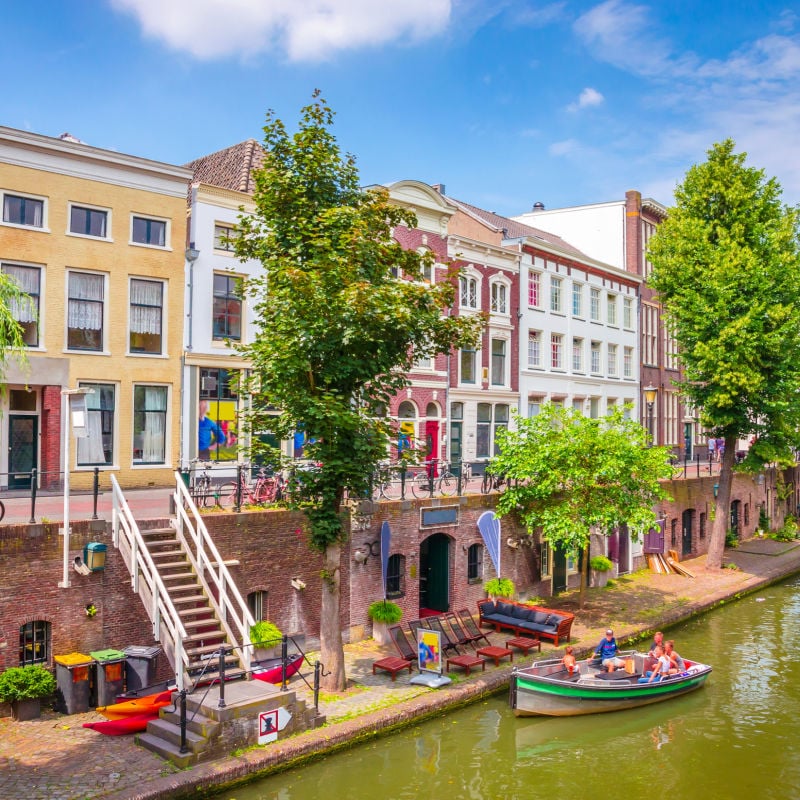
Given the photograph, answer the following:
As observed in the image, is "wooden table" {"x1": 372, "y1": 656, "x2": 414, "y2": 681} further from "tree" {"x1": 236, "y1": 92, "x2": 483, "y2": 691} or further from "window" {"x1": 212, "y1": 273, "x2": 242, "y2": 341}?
"window" {"x1": 212, "y1": 273, "x2": 242, "y2": 341}

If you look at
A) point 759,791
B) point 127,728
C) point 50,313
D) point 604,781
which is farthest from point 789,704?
point 50,313

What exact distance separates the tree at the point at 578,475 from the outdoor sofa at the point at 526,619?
2.25m

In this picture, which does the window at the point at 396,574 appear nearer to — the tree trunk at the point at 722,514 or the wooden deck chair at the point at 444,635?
the wooden deck chair at the point at 444,635

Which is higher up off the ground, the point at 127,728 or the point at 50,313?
the point at 50,313

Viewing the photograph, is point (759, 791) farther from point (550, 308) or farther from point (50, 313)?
point (550, 308)

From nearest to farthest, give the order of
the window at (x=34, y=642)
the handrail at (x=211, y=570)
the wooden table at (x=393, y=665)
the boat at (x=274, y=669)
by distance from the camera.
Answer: the window at (x=34, y=642) < the handrail at (x=211, y=570) < the boat at (x=274, y=669) < the wooden table at (x=393, y=665)

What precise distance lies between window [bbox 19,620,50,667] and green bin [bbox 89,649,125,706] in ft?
2.85

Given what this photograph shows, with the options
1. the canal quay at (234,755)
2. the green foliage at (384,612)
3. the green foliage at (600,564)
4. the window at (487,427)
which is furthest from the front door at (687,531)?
the green foliage at (384,612)

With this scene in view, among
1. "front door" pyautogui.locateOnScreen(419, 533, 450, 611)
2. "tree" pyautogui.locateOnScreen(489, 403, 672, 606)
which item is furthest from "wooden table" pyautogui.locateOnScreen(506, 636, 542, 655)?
"tree" pyautogui.locateOnScreen(489, 403, 672, 606)

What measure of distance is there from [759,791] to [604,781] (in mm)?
2645

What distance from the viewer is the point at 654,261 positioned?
32.2 metres

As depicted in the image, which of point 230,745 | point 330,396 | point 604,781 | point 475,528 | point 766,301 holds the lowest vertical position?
point 604,781

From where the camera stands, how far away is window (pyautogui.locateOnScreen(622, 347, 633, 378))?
142 ft

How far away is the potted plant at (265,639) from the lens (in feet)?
55.5
